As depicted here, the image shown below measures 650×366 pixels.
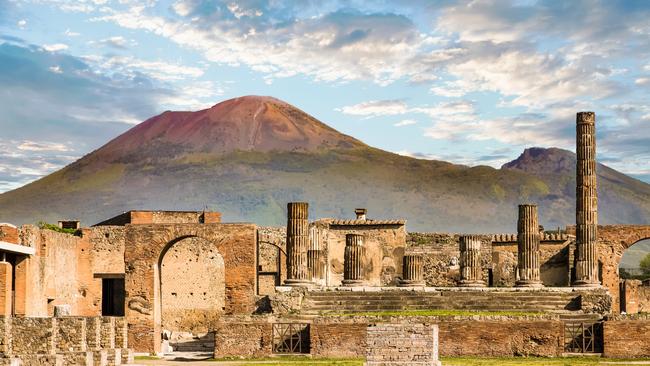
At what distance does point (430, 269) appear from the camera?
49125mm

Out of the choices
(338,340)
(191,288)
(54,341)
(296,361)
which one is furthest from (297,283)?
(54,341)

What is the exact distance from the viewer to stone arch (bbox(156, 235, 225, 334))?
157ft

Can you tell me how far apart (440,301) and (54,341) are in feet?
46.0

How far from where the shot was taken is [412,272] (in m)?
40.8

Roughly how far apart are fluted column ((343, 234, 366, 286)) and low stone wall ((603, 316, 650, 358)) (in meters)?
10.7

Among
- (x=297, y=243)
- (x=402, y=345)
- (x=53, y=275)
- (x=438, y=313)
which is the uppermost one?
(x=297, y=243)

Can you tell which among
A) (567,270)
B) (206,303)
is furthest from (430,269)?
(206,303)

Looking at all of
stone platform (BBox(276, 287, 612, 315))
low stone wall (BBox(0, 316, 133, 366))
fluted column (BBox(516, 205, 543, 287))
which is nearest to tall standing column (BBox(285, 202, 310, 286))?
stone platform (BBox(276, 287, 612, 315))

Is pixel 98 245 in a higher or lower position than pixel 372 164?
lower

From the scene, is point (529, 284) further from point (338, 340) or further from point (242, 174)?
point (242, 174)

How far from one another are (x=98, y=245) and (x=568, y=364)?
916 inches

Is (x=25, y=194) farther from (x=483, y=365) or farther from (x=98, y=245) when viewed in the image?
(x=483, y=365)

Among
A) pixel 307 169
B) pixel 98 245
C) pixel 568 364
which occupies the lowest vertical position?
pixel 568 364

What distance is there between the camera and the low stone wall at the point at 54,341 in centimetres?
2623
